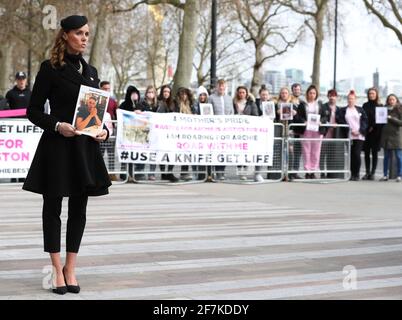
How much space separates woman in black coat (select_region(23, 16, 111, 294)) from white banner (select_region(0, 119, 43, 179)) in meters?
8.98

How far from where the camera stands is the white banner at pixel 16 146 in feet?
49.5

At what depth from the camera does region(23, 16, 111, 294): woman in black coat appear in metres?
6.21

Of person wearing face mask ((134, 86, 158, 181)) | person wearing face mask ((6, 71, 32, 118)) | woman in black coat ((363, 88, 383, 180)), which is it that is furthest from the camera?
woman in black coat ((363, 88, 383, 180))

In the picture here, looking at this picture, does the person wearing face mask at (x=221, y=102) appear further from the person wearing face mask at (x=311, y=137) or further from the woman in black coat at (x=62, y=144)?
the woman in black coat at (x=62, y=144)

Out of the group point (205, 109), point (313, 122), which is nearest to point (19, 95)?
point (205, 109)

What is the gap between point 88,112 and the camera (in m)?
6.21

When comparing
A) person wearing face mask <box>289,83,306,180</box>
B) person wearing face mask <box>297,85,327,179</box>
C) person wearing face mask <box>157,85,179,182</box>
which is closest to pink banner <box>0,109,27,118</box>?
person wearing face mask <box>157,85,179,182</box>

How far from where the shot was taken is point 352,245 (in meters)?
9.10

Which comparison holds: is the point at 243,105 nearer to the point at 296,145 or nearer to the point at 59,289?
the point at 296,145

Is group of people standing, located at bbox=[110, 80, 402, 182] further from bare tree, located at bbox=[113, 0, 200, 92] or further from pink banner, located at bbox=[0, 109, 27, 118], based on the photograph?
bare tree, located at bbox=[113, 0, 200, 92]

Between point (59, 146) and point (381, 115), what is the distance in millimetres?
12563

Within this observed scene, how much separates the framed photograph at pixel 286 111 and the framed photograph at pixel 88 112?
36.0ft

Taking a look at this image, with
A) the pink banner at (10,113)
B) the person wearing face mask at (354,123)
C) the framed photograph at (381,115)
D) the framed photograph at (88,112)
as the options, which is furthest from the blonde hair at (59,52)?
the framed photograph at (381,115)
